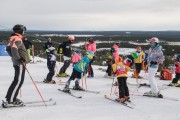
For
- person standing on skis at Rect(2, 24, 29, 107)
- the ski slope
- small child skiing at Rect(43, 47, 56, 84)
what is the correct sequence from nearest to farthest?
the ski slope → person standing on skis at Rect(2, 24, 29, 107) → small child skiing at Rect(43, 47, 56, 84)

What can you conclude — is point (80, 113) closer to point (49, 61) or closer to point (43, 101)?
point (43, 101)

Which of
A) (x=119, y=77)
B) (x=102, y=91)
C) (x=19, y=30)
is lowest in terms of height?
(x=102, y=91)

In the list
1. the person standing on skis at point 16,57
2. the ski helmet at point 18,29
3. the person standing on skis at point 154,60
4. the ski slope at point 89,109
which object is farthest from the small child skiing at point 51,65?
the ski helmet at point 18,29

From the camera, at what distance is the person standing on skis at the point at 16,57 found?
8109 mm

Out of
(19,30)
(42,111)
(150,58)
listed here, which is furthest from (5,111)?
(150,58)

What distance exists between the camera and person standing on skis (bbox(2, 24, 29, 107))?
811 cm

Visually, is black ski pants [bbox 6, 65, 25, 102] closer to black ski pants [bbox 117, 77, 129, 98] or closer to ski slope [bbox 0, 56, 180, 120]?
ski slope [bbox 0, 56, 180, 120]

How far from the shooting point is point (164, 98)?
10555mm

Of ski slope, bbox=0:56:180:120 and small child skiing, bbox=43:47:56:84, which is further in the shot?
small child skiing, bbox=43:47:56:84

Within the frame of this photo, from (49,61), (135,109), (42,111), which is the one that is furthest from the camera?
(49,61)

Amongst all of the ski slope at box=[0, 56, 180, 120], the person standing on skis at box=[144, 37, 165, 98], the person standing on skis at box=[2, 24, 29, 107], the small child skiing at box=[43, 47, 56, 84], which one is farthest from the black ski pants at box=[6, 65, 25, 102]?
the small child skiing at box=[43, 47, 56, 84]

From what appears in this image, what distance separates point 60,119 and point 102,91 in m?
4.07

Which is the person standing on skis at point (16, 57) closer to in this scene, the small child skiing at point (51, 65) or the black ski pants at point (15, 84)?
the black ski pants at point (15, 84)

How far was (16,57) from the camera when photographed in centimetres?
812
